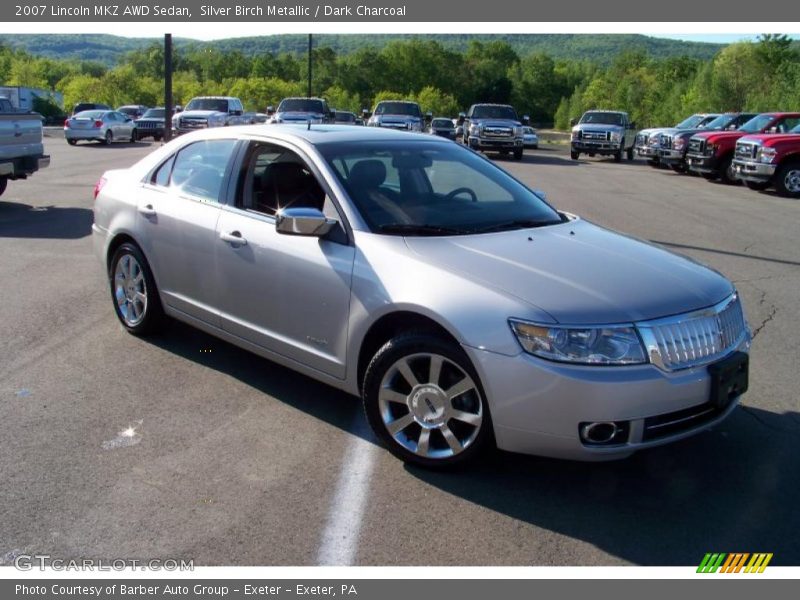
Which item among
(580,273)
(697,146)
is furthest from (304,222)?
(697,146)

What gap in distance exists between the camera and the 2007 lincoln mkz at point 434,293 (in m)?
3.73

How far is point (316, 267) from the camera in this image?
180 inches

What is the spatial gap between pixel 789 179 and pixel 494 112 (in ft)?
47.8

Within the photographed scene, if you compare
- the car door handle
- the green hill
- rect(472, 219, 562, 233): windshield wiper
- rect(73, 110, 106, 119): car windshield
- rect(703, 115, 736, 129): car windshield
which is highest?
the green hill

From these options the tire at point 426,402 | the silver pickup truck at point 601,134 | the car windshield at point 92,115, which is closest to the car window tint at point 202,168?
the tire at point 426,402

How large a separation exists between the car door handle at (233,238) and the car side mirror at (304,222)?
581mm

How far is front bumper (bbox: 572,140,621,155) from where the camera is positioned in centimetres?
3238

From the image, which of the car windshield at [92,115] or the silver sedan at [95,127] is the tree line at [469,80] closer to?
the silver sedan at [95,127]

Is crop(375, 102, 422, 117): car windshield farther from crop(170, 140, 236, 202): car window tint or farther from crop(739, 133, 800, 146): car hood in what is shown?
crop(170, 140, 236, 202): car window tint

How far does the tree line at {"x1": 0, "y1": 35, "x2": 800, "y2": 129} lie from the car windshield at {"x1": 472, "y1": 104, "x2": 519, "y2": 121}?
12698 millimetres

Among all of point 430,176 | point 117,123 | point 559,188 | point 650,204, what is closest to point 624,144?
point 559,188

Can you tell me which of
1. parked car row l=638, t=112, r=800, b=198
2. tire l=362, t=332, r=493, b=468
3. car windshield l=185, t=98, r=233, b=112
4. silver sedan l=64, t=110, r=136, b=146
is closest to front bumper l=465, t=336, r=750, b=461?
tire l=362, t=332, r=493, b=468

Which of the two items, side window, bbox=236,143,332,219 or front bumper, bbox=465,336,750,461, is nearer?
front bumper, bbox=465,336,750,461

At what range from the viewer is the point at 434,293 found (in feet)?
13.2
